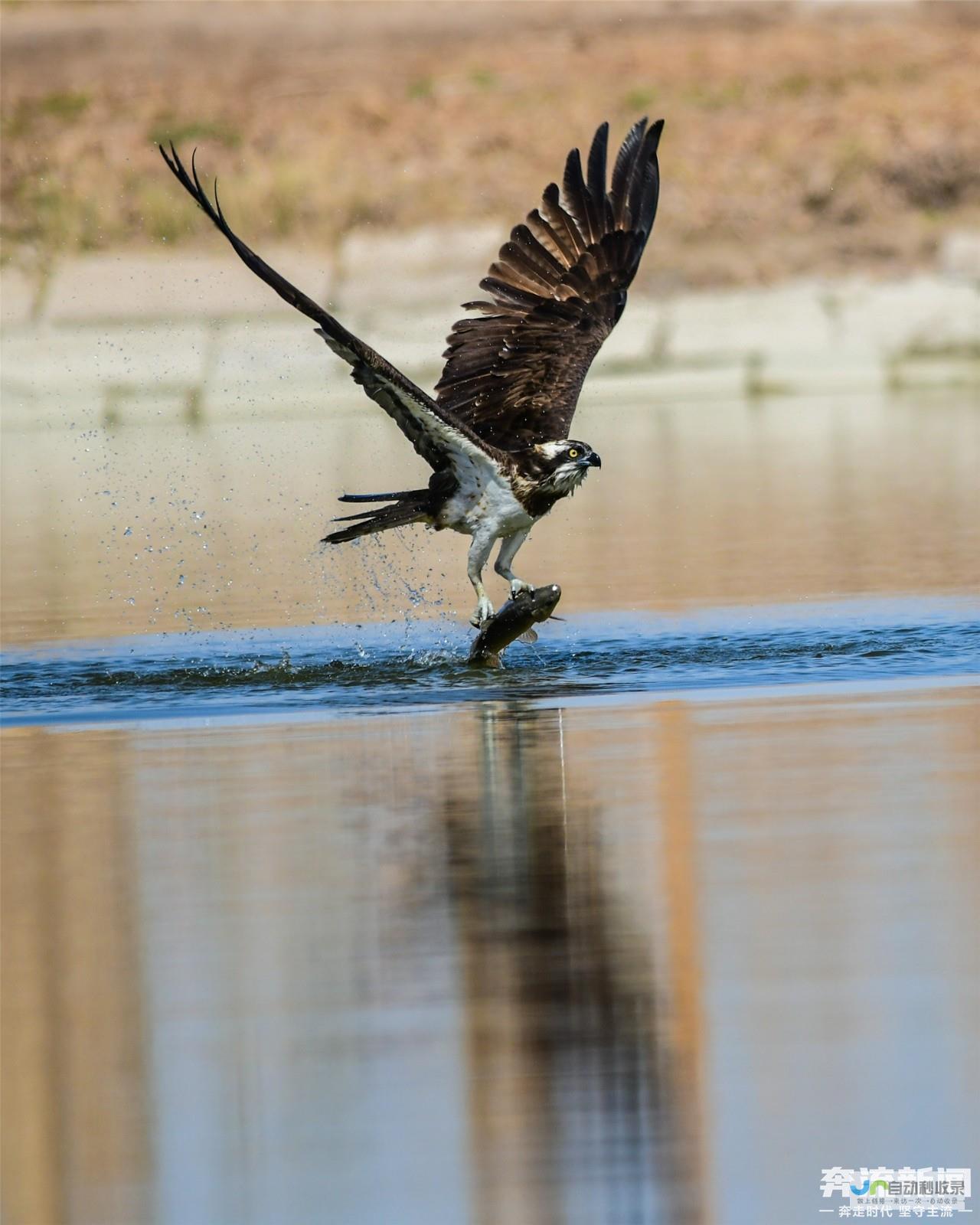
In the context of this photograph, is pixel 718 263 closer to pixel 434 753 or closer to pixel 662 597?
pixel 662 597

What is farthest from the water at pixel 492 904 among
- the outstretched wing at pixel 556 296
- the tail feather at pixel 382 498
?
the outstretched wing at pixel 556 296

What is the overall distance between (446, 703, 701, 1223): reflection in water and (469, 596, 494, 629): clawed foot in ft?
12.8

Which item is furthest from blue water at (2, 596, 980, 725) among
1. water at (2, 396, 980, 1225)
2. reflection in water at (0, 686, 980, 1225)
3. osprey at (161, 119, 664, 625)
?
reflection in water at (0, 686, 980, 1225)

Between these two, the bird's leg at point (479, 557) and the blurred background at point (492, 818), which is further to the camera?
the bird's leg at point (479, 557)

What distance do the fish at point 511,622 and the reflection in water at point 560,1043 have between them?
3.57 m

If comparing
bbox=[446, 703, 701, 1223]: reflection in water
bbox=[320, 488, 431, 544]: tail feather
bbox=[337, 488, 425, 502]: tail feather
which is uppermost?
→ bbox=[337, 488, 425, 502]: tail feather

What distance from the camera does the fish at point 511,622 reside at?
10805 mm

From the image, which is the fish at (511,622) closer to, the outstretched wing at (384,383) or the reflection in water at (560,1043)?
the outstretched wing at (384,383)

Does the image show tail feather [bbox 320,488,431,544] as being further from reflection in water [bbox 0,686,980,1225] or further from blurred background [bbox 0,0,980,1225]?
reflection in water [bbox 0,686,980,1225]

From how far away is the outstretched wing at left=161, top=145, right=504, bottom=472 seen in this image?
8.97m

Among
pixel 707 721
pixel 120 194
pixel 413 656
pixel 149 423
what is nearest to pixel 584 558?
pixel 413 656

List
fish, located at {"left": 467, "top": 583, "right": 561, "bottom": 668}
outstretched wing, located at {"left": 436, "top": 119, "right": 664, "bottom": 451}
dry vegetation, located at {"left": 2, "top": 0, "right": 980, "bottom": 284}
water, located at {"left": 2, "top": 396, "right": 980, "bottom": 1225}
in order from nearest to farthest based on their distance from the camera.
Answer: water, located at {"left": 2, "top": 396, "right": 980, "bottom": 1225} < fish, located at {"left": 467, "top": 583, "right": 561, "bottom": 668} < outstretched wing, located at {"left": 436, "top": 119, "right": 664, "bottom": 451} < dry vegetation, located at {"left": 2, "top": 0, "right": 980, "bottom": 284}

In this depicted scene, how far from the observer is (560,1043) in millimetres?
5090

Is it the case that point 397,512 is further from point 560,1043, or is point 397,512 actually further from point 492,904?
point 560,1043
